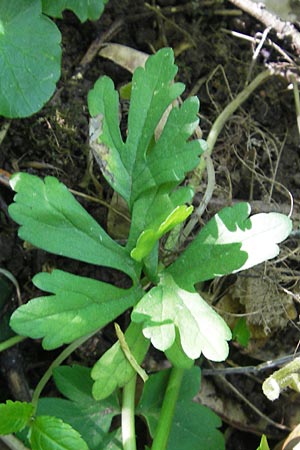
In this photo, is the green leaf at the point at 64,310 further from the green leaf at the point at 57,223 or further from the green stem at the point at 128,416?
the green stem at the point at 128,416

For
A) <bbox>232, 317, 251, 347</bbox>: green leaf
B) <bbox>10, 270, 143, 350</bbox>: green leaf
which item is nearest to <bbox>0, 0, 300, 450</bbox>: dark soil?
<bbox>232, 317, 251, 347</bbox>: green leaf

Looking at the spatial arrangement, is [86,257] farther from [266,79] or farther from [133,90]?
[266,79]

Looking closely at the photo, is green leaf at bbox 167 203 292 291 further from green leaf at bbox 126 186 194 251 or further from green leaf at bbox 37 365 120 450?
green leaf at bbox 37 365 120 450

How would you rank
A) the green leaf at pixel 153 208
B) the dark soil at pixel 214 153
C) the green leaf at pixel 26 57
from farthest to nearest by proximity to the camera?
the dark soil at pixel 214 153, the green leaf at pixel 26 57, the green leaf at pixel 153 208

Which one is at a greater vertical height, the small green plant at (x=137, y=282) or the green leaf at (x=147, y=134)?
the green leaf at (x=147, y=134)

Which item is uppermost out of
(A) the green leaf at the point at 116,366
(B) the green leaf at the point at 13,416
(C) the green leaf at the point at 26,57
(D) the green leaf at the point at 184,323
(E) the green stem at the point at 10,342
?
(C) the green leaf at the point at 26,57

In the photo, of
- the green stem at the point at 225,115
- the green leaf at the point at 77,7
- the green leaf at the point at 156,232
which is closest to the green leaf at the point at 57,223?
the green leaf at the point at 156,232

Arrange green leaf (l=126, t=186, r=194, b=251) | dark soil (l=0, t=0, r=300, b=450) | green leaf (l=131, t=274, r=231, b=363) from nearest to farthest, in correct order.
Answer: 1. green leaf (l=131, t=274, r=231, b=363)
2. green leaf (l=126, t=186, r=194, b=251)
3. dark soil (l=0, t=0, r=300, b=450)
